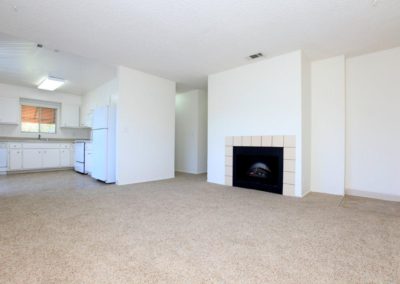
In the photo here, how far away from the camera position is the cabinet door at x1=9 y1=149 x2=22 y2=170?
5465mm

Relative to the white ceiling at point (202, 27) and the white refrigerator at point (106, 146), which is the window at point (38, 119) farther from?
the white ceiling at point (202, 27)

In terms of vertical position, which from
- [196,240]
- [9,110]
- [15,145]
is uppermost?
[9,110]

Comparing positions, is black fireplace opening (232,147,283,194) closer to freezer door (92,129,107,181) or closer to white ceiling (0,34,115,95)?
freezer door (92,129,107,181)

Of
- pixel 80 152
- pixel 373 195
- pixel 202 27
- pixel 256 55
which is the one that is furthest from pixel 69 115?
pixel 373 195

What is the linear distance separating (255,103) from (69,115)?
19.7 ft

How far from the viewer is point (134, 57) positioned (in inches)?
144

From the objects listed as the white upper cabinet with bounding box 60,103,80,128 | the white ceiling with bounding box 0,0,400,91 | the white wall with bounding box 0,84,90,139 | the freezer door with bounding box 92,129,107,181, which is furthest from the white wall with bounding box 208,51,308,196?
the white wall with bounding box 0,84,90,139

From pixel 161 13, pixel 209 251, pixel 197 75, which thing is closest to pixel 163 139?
pixel 197 75

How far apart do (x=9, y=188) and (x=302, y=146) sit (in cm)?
525

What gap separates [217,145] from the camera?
447cm

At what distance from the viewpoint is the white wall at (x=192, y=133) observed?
599 cm

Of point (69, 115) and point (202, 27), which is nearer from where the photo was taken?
point (202, 27)

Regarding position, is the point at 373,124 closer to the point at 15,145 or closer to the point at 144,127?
the point at 144,127

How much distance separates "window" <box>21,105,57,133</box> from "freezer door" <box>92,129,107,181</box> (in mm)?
3071
